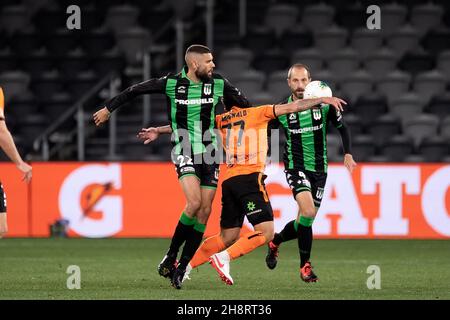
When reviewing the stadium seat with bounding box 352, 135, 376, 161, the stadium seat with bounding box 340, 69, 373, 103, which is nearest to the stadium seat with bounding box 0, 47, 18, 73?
the stadium seat with bounding box 340, 69, 373, 103

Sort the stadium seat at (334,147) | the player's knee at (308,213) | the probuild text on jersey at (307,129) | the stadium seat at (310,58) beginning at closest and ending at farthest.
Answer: the player's knee at (308,213)
the probuild text on jersey at (307,129)
the stadium seat at (334,147)
the stadium seat at (310,58)

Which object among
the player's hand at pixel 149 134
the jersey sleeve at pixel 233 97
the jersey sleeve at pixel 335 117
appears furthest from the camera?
the jersey sleeve at pixel 335 117

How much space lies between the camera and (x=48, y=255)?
503 inches

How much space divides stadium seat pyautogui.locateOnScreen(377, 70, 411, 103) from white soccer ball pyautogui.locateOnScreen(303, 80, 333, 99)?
30.7ft

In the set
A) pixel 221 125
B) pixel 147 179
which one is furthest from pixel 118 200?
pixel 221 125

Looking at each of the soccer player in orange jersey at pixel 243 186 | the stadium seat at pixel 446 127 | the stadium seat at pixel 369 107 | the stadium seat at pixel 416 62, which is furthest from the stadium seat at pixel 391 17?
the soccer player in orange jersey at pixel 243 186

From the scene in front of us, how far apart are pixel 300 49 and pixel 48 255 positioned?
7773mm

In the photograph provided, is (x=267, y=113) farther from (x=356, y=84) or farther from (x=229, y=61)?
(x=229, y=61)

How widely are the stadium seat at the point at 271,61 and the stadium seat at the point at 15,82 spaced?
13.1 ft

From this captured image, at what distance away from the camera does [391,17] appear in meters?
19.4

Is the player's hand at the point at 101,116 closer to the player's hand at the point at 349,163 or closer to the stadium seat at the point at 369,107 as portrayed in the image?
the player's hand at the point at 349,163

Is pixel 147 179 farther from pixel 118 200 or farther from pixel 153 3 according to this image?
pixel 153 3

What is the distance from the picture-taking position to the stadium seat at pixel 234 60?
62.2 ft

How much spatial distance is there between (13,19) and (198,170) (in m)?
11.8
